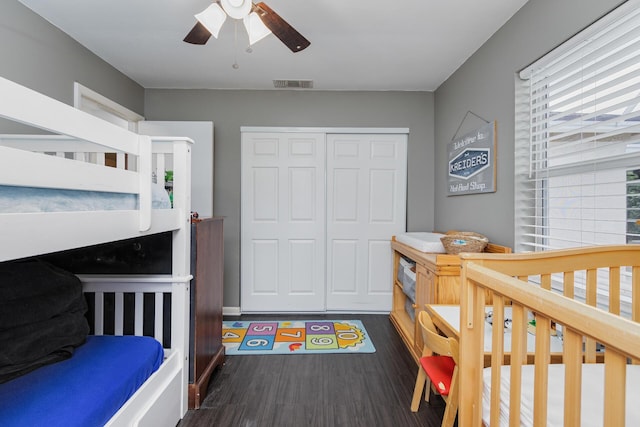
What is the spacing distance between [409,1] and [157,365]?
2433mm

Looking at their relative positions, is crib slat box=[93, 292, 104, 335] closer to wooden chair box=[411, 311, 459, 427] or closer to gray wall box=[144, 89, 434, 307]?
gray wall box=[144, 89, 434, 307]

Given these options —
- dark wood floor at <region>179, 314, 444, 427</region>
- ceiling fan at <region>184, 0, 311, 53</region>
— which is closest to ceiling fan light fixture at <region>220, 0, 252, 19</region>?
ceiling fan at <region>184, 0, 311, 53</region>

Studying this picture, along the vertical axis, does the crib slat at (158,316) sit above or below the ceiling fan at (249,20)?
below

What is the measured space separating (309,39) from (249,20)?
0.73 metres

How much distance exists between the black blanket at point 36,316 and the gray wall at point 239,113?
177cm

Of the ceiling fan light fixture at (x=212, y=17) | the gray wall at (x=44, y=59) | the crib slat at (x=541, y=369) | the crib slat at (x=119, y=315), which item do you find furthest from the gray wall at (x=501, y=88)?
the gray wall at (x=44, y=59)

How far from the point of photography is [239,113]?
319cm

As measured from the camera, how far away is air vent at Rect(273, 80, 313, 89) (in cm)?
298

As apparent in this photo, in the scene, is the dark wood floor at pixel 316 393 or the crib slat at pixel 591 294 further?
the dark wood floor at pixel 316 393

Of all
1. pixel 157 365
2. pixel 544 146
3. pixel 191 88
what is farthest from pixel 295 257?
pixel 544 146

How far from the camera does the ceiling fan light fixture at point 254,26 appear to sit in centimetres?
163

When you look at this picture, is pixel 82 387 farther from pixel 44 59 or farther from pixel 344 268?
pixel 344 268

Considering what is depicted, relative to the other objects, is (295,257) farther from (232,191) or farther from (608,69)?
(608,69)

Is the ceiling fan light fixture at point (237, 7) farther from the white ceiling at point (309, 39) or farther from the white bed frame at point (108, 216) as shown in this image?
the white bed frame at point (108, 216)
